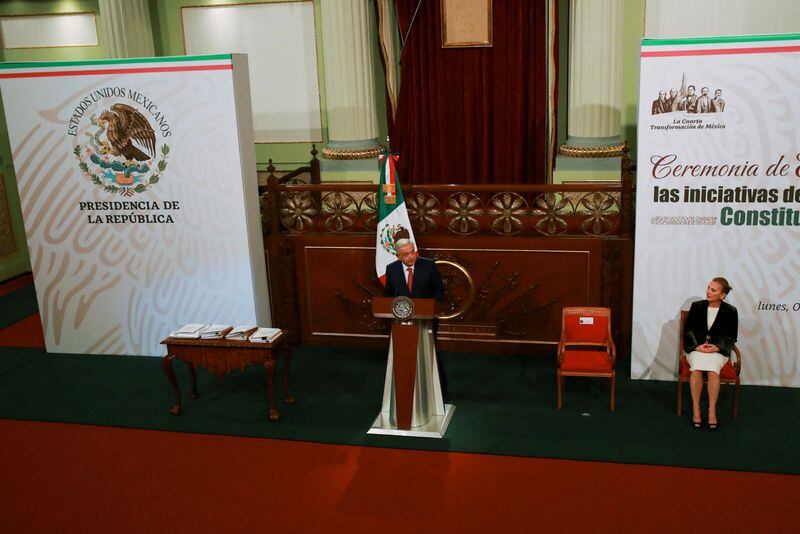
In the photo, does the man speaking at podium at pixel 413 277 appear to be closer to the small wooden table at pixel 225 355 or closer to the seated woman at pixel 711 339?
the small wooden table at pixel 225 355

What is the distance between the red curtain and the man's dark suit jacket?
415cm

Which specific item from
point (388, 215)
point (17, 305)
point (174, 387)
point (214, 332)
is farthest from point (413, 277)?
point (17, 305)

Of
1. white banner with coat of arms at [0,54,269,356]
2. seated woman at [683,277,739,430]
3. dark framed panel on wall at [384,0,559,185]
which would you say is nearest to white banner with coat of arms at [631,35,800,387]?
seated woman at [683,277,739,430]

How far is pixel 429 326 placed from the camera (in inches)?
247

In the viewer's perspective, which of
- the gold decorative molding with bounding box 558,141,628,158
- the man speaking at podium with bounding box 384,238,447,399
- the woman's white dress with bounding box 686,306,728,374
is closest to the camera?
the woman's white dress with bounding box 686,306,728,374

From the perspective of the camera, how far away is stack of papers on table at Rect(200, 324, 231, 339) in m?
6.66

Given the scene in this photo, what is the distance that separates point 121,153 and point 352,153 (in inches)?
126

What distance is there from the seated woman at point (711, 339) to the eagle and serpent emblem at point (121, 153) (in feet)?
15.9

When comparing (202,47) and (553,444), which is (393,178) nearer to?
(553,444)

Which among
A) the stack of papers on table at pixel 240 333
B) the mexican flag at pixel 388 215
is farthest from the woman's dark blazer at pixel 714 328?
the stack of papers on table at pixel 240 333

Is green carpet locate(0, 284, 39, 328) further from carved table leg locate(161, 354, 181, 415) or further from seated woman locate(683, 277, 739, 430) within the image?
seated woman locate(683, 277, 739, 430)

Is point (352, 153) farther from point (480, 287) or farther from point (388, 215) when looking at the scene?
point (480, 287)

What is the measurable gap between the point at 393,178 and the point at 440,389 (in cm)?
196

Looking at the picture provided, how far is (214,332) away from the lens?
264 inches
